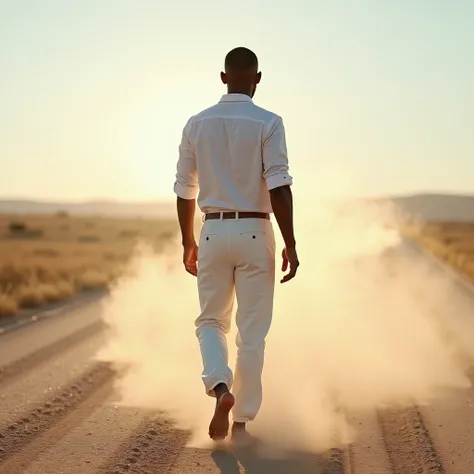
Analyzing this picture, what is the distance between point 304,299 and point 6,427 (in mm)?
7386

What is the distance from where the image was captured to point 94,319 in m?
14.2

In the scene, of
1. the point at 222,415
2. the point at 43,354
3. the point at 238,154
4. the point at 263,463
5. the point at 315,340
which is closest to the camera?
the point at 263,463

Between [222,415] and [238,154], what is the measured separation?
4.97 ft

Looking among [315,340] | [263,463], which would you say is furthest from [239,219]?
[315,340]

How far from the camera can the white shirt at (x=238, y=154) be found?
6109 mm

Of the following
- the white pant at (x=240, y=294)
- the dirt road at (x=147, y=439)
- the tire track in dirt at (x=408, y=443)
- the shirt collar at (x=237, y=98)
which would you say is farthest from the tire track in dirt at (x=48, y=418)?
the shirt collar at (x=237, y=98)

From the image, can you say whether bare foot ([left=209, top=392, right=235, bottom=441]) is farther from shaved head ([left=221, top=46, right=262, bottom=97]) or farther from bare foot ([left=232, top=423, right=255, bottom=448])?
shaved head ([left=221, top=46, right=262, bottom=97])

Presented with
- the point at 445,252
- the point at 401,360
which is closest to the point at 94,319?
the point at 401,360

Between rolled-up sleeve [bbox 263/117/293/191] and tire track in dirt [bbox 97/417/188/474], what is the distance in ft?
5.36

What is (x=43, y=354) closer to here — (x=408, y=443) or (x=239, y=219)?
(x=239, y=219)

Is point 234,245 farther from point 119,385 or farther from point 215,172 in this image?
point 119,385

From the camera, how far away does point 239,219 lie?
6.21m

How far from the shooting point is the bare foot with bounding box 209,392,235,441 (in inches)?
234

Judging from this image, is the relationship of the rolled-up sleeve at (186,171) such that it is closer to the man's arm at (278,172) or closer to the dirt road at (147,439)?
the man's arm at (278,172)
